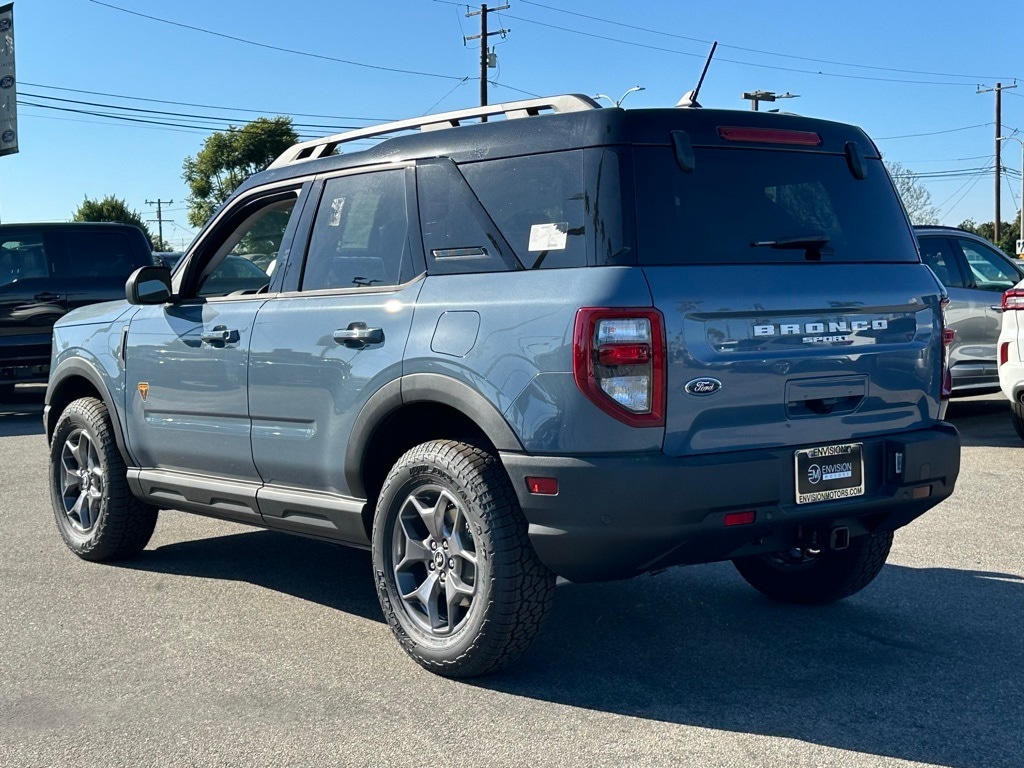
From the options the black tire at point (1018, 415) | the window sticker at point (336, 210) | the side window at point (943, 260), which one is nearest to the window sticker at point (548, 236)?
the window sticker at point (336, 210)

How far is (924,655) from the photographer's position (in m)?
4.75

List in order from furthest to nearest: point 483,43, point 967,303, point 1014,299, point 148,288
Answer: point 483,43, point 967,303, point 1014,299, point 148,288

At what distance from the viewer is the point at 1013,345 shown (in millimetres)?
9555

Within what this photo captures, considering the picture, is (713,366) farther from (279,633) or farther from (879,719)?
(279,633)

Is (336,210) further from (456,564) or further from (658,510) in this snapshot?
(658,510)

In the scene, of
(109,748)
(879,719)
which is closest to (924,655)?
(879,719)

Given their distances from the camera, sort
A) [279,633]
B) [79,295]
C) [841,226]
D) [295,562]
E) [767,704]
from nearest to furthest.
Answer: [767,704] → [841,226] → [279,633] → [295,562] → [79,295]

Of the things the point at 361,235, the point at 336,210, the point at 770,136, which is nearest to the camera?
the point at 770,136

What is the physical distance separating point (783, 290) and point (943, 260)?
805cm

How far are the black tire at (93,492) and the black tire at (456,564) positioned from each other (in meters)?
2.17

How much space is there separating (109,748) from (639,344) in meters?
2.12

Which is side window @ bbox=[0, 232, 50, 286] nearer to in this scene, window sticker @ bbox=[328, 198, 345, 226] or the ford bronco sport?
the ford bronco sport

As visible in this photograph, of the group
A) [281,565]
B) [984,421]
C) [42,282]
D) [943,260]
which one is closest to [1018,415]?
[943,260]

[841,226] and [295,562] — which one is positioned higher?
[841,226]
